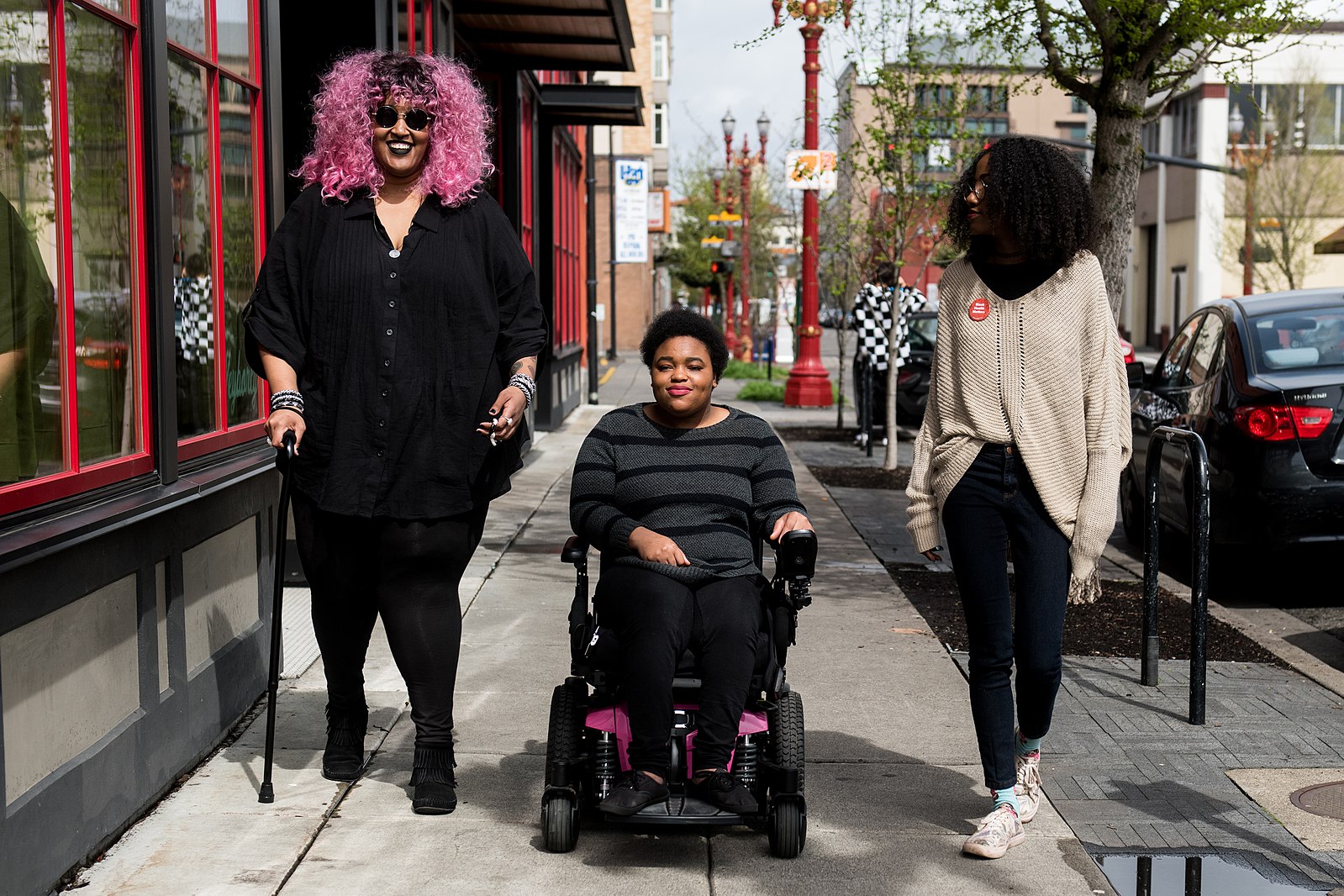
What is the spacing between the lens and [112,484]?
4254mm

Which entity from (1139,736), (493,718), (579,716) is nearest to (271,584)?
(493,718)

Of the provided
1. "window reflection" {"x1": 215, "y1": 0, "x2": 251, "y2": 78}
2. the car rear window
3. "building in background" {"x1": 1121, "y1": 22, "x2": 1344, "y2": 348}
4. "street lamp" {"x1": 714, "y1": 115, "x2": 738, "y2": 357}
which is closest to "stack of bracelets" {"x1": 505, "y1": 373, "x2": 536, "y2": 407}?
"window reflection" {"x1": 215, "y1": 0, "x2": 251, "y2": 78}

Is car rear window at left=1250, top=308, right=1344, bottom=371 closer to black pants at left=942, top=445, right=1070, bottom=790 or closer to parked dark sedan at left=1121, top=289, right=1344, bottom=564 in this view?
parked dark sedan at left=1121, top=289, right=1344, bottom=564

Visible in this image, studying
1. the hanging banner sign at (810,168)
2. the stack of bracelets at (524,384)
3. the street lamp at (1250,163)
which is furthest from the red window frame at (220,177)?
the street lamp at (1250,163)

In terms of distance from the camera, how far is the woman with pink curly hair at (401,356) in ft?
14.1

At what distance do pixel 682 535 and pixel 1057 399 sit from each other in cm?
106

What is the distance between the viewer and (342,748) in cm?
470

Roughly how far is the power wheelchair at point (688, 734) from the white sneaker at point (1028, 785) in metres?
0.64

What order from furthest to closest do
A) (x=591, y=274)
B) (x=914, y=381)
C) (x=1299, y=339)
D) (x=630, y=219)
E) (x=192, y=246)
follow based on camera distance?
(x=630, y=219), (x=591, y=274), (x=914, y=381), (x=1299, y=339), (x=192, y=246)

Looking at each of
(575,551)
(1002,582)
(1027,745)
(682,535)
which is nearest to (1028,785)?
(1027,745)

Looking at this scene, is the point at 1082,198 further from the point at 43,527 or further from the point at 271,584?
the point at 271,584

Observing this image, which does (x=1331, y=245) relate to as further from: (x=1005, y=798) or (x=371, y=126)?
(x=371, y=126)

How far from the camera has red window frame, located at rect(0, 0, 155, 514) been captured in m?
3.98

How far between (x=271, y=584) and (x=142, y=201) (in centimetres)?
178
